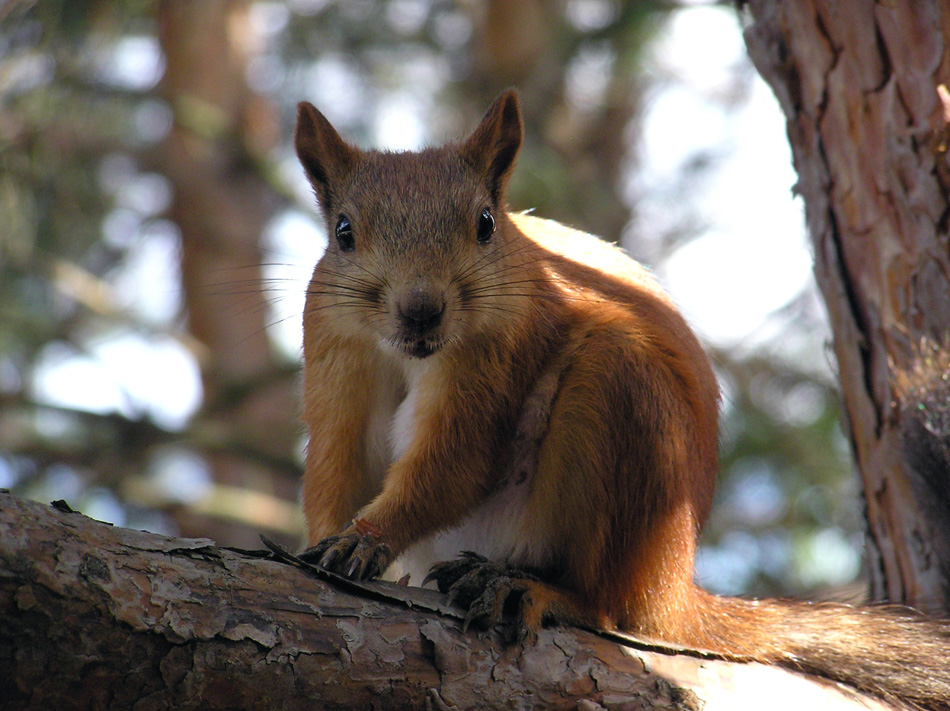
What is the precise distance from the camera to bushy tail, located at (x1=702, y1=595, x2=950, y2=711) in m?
2.32

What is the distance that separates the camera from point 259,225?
24.6 feet

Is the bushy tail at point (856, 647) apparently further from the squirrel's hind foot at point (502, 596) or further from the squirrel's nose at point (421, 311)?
the squirrel's nose at point (421, 311)

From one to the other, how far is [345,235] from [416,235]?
1.00 ft

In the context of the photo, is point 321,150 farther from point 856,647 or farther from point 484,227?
point 856,647

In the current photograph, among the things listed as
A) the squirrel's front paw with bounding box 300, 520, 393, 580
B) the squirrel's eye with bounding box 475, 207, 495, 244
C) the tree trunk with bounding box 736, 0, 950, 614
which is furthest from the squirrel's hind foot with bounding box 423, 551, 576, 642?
the tree trunk with bounding box 736, 0, 950, 614

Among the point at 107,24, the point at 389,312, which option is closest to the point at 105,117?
the point at 107,24

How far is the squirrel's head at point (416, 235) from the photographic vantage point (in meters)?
2.34

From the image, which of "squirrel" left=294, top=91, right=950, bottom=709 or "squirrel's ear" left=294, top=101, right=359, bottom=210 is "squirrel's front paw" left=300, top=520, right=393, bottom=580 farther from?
"squirrel's ear" left=294, top=101, right=359, bottom=210

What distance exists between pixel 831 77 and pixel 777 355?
153 inches

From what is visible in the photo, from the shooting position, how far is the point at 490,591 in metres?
2.12

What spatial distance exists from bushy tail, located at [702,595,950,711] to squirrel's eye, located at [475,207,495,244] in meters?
1.22

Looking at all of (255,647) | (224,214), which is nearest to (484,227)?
(255,647)

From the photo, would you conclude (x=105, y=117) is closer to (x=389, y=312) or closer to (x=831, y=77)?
(x=389, y=312)

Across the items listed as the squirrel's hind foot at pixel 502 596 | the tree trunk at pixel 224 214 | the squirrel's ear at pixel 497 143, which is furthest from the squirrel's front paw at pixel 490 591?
the tree trunk at pixel 224 214
